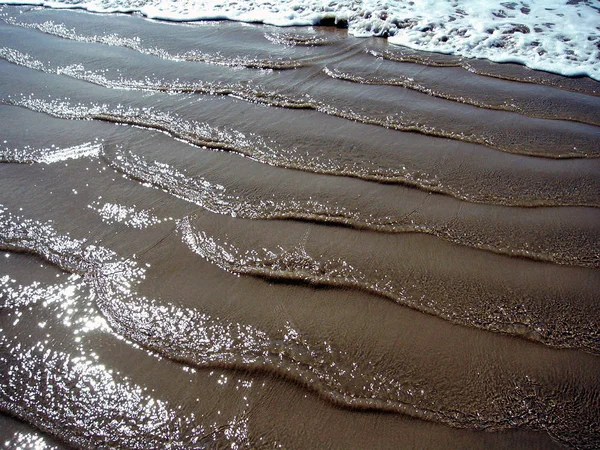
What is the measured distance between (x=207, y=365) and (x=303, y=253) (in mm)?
1023

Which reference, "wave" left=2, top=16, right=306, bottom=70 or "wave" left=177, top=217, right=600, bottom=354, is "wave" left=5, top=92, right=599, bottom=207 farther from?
"wave" left=177, top=217, right=600, bottom=354

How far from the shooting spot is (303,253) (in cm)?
296

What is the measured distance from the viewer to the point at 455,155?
389 cm

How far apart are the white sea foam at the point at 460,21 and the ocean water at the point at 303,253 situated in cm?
12

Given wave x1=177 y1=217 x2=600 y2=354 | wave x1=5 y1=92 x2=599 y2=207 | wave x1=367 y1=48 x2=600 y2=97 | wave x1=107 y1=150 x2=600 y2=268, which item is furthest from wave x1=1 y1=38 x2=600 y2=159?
wave x1=177 y1=217 x2=600 y2=354

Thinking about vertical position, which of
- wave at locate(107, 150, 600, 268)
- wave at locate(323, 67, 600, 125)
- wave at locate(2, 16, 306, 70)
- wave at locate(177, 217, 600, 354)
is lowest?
wave at locate(177, 217, 600, 354)

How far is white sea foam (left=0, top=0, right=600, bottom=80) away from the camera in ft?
18.8

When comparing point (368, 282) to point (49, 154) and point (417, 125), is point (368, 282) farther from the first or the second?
point (49, 154)

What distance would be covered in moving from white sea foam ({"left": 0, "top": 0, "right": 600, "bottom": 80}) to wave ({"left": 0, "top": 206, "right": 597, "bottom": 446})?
16.2 ft

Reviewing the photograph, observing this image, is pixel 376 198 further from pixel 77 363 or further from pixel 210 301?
pixel 77 363

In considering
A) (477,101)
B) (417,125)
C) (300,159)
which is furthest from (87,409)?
(477,101)

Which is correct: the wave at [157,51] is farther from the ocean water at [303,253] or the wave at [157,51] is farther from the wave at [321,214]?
the wave at [321,214]

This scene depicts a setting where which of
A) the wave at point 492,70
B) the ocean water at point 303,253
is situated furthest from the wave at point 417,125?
the wave at point 492,70

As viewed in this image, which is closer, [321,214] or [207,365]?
[207,365]
